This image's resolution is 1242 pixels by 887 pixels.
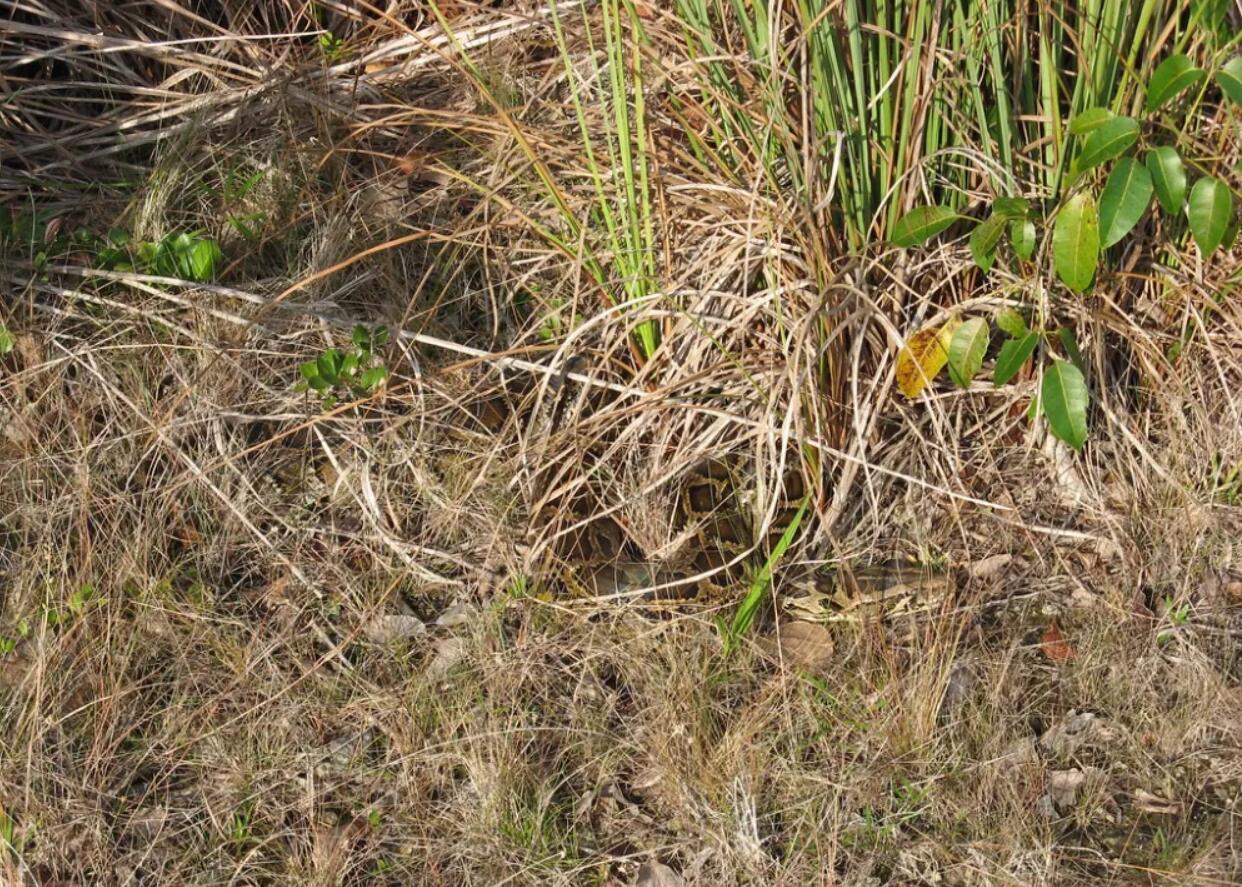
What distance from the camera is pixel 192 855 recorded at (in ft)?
6.70

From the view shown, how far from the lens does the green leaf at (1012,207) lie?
2.26m

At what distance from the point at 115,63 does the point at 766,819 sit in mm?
2345

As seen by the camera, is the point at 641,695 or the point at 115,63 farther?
the point at 115,63

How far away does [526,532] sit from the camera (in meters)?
2.50

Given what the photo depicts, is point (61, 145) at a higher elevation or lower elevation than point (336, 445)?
higher

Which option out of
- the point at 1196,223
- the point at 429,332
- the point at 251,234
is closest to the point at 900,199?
the point at 1196,223

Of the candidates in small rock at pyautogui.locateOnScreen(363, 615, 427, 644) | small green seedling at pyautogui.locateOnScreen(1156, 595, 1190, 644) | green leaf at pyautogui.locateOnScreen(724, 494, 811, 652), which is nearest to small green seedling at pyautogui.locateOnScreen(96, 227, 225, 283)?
small rock at pyautogui.locateOnScreen(363, 615, 427, 644)

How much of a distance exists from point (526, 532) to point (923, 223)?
0.90 meters

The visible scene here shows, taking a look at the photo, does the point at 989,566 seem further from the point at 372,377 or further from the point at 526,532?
the point at 372,377

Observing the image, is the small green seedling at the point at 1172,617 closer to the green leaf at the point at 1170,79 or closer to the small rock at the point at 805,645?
the small rock at the point at 805,645

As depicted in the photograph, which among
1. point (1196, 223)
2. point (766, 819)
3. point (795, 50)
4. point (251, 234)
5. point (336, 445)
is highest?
point (795, 50)

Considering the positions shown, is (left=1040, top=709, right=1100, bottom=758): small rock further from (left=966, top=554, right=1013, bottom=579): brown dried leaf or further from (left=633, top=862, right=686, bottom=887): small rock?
(left=633, top=862, right=686, bottom=887): small rock

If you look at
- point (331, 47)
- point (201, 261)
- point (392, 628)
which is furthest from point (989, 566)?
point (331, 47)

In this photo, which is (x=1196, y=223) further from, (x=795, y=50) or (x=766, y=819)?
(x=766, y=819)
